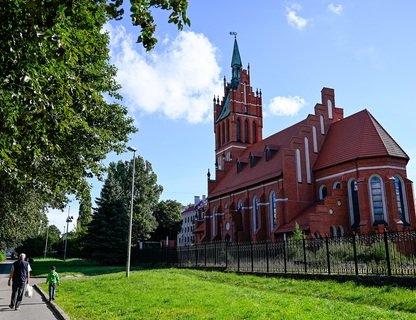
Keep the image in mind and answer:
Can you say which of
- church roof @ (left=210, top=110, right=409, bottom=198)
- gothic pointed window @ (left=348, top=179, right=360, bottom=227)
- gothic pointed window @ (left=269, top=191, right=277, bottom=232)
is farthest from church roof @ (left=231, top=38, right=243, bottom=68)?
gothic pointed window @ (left=348, top=179, right=360, bottom=227)

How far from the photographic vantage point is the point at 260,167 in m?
41.3

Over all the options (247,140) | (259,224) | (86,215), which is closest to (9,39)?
(259,224)

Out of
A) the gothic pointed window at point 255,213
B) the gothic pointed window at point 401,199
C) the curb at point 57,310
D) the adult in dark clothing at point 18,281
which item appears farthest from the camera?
the gothic pointed window at point 255,213

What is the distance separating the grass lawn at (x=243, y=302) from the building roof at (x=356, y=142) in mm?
18891

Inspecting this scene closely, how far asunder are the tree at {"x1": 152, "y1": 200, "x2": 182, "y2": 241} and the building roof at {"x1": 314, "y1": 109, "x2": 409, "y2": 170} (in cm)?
4300

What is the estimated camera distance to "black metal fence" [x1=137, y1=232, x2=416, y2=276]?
43.6 feet

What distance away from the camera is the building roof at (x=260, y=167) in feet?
125

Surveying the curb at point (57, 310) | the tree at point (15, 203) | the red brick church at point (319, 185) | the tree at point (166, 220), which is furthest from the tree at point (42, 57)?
the tree at point (166, 220)

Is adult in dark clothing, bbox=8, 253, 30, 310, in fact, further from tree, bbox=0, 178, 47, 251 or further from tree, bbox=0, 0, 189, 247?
tree, bbox=0, 0, 189, 247

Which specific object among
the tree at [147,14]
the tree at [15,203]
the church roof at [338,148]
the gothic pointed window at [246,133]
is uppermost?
the gothic pointed window at [246,133]

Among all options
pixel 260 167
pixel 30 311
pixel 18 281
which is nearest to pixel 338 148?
pixel 260 167

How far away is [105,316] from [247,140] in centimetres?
4422

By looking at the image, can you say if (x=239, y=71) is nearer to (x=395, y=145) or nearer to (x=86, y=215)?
(x=395, y=145)

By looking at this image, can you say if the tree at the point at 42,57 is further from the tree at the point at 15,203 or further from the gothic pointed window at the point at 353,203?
the gothic pointed window at the point at 353,203
